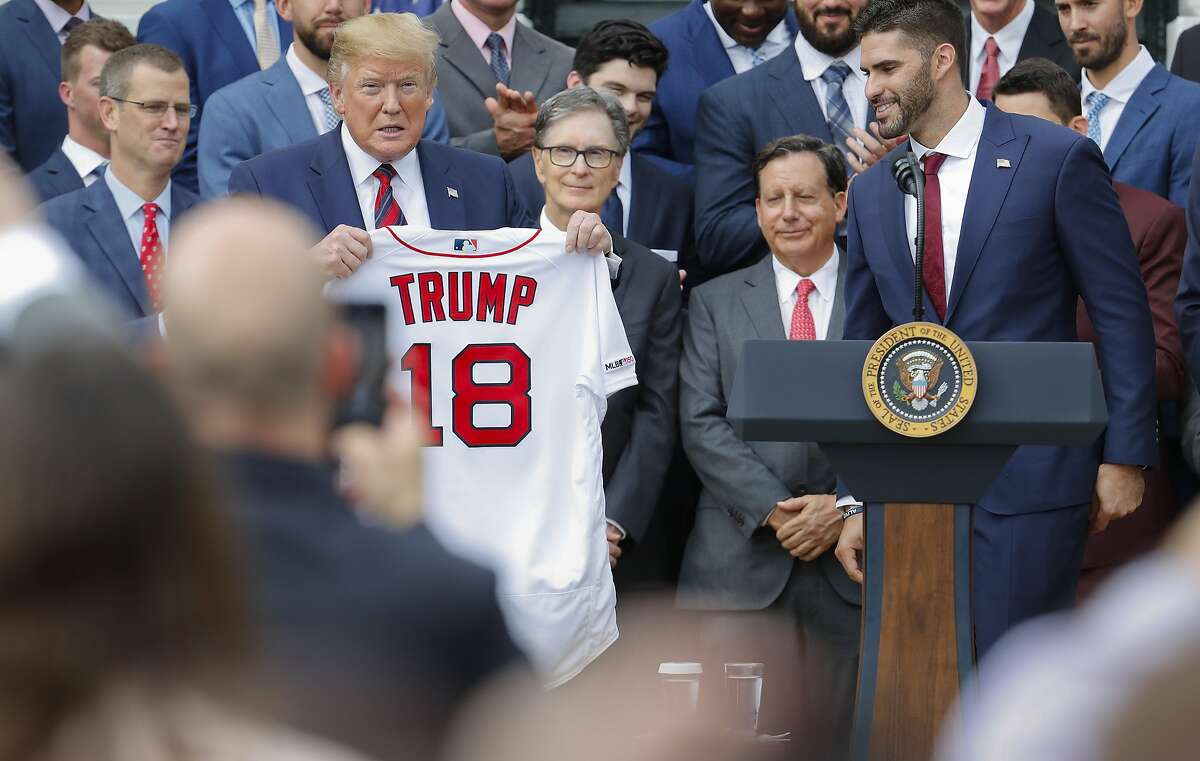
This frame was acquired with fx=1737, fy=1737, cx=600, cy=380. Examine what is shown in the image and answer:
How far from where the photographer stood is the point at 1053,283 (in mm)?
4863

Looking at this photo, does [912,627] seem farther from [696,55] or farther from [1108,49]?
[696,55]

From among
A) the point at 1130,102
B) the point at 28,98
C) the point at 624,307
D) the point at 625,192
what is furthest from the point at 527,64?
the point at 1130,102

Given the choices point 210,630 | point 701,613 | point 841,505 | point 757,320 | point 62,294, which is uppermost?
point 62,294

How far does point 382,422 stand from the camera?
2.59 meters

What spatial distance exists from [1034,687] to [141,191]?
5.20m

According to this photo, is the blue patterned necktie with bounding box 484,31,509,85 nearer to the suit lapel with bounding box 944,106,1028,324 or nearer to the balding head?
the suit lapel with bounding box 944,106,1028,324

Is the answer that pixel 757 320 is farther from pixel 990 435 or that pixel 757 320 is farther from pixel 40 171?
pixel 40 171

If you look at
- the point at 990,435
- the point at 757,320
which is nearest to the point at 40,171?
the point at 757,320

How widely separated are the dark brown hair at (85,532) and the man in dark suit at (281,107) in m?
4.78

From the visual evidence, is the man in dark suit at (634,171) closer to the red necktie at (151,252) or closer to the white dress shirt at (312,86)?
the white dress shirt at (312,86)

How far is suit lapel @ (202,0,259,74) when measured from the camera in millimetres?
6777

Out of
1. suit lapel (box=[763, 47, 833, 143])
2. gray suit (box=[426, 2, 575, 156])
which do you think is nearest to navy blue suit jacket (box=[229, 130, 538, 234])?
gray suit (box=[426, 2, 575, 156])

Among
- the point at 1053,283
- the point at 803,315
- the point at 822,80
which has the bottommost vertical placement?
the point at 803,315

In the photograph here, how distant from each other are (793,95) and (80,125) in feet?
8.60
